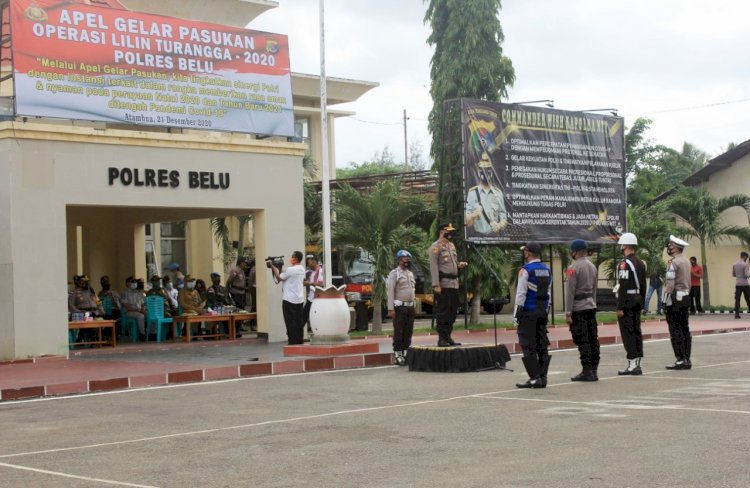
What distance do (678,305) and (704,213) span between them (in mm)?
20197

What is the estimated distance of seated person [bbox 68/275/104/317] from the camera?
21.3 m

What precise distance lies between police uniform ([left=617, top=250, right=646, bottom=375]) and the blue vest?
1.55m

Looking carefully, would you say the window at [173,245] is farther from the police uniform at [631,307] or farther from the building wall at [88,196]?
the police uniform at [631,307]

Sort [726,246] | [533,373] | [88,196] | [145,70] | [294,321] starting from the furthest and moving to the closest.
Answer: [726,246] → [145,70] → [294,321] → [88,196] → [533,373]

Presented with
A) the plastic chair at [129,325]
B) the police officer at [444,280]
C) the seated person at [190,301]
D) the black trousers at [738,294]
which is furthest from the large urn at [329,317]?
the black trousers at [738,294]

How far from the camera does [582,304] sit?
1354 centimetres

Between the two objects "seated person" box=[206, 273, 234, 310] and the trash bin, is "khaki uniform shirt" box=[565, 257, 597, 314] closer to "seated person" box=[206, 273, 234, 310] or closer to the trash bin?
"seated person" box=[206, 273, 234, 310]

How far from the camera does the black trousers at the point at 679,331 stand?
14.7 metres

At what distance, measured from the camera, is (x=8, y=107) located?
63.7 ft

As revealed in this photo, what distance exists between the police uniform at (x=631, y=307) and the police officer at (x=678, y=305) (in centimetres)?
81

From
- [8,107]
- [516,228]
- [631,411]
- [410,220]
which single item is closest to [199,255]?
[410,220]

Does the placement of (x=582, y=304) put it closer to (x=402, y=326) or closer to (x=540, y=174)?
(x=402, y=326)

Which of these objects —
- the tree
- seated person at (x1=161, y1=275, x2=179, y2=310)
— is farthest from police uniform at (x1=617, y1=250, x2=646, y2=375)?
the tree

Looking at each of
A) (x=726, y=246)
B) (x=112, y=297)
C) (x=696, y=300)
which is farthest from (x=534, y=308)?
(x=726, y=246)
